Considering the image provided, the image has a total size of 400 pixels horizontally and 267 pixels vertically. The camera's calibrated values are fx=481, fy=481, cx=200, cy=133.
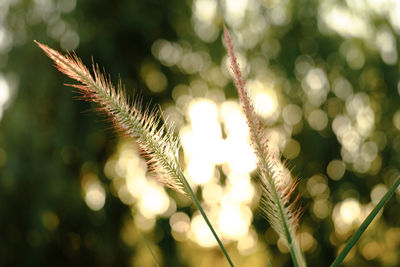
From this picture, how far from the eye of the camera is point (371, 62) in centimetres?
435

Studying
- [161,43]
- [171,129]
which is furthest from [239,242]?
[171,129]

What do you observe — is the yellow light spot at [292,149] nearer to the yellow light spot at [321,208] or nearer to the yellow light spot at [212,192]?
the yellow light spot at [321,208]

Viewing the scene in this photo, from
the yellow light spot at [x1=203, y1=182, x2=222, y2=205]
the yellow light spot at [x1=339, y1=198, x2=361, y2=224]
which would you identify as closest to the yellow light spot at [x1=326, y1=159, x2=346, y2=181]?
the yellow light spot at [x1=339, y1=198, x2=361, y2=224]

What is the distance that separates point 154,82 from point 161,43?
372 millimetres

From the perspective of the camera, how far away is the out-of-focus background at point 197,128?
3943mm

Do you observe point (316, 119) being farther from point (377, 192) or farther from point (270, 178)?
point (270, 178)

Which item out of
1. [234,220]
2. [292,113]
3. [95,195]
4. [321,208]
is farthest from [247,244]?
[95,195]

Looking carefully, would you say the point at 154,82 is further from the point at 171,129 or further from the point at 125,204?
the point at 171,129

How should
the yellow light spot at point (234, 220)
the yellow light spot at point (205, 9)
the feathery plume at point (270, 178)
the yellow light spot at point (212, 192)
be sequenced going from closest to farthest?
the feathery plume at point (270, 178)
the yellow light spot at point (234, 220)
the yellow light spot at point (212, 192)
the yellow light spot at point (205, 9)

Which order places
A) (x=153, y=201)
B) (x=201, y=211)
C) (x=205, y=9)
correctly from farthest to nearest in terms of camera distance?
(x=205, y=9) < (x=153, y=201) < (x=201, y=211)

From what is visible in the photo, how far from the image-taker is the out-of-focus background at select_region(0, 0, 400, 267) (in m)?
3.94

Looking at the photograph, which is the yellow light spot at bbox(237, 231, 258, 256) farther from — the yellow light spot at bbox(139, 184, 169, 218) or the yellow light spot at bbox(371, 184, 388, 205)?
the yellow light spot at bbox(371, 184, 388, 205)

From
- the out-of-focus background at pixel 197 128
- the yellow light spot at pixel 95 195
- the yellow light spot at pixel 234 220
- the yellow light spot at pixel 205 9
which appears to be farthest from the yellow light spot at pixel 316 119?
the yellow light spot at pixel 95 195

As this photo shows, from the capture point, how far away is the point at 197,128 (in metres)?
4.10
